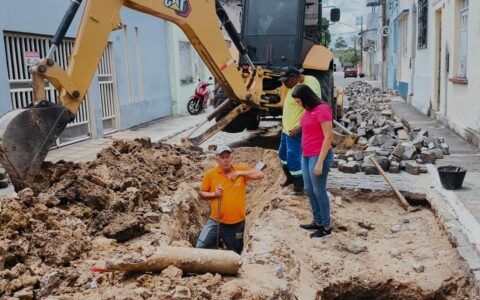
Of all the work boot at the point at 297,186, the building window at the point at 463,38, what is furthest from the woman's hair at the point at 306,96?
the building window at the point at 463,38

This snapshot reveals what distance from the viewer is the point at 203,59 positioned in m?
8.65

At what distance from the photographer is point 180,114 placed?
18.7 metres

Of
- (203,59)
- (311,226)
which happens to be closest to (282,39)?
(203,59)

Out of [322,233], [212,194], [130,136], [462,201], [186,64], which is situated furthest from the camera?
[186,64]

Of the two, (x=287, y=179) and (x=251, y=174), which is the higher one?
(x=251, y=174)

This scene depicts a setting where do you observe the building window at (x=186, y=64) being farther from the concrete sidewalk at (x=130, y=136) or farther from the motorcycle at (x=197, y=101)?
the concrete sidewalk at (x=130, y=136)

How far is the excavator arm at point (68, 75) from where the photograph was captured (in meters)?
5.44

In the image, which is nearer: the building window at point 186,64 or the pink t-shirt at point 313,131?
the pink t-shirt at point 313,131

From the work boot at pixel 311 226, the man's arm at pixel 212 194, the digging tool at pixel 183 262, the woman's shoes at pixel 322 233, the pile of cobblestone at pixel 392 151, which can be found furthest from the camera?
the pile of cobblestone at pixel 392 151

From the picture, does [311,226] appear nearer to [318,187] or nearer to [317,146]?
[318,187]

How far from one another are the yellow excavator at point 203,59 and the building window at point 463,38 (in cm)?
350

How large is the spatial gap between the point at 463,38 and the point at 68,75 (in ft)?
31.0

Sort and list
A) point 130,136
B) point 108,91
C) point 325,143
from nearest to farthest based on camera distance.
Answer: point 325,143 < point 130,136 < point 108,91

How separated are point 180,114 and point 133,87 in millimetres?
3626
